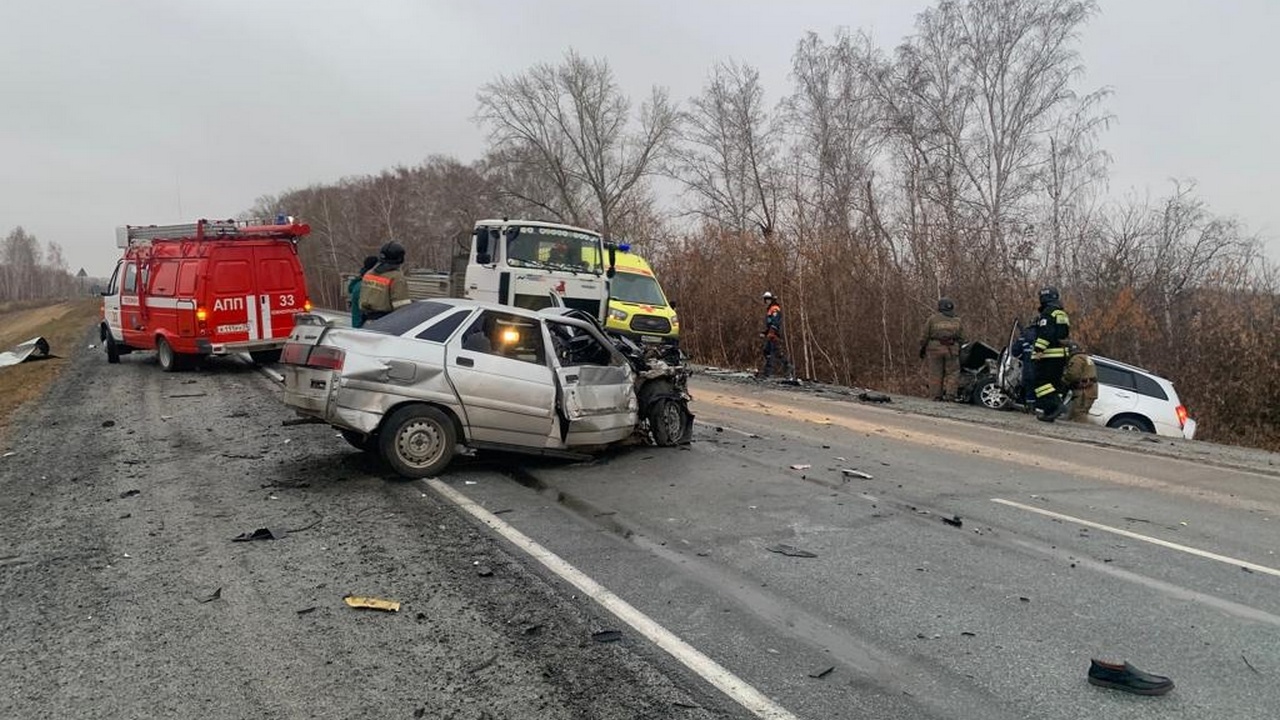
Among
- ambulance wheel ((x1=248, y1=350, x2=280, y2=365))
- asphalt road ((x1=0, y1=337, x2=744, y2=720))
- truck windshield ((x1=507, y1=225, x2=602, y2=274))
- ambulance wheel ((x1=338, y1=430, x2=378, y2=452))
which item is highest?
truck windshield ((x1=507, y1=225, x2=602, y2=274))

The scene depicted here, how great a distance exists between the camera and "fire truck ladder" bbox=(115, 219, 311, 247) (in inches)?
526

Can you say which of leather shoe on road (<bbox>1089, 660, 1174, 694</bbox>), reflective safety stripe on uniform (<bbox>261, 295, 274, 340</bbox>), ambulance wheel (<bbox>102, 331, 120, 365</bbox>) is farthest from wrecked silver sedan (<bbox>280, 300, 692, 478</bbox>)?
ambulance wheel (<bbox>102, 331, 120, 365</bbox>)

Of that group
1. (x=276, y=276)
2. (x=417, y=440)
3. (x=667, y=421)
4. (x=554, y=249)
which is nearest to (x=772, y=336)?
(x=554, y=249)

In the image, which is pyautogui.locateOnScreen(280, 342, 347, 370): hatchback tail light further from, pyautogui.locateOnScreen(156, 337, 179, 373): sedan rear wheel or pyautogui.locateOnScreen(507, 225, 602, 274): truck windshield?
pyautogui.locateOnScreen(156, 337, 179, 373): sedan rear wheel

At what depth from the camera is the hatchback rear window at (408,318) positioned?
6.73 m

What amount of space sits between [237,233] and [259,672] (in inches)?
479

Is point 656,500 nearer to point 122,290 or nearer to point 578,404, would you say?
point 578,404

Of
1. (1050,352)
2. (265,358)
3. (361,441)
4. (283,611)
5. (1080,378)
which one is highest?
(1050,352)

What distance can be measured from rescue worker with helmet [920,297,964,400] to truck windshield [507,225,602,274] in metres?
6.43

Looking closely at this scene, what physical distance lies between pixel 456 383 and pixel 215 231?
9.31 meters

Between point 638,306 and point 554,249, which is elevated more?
point 554,249

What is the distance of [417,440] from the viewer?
258 inches

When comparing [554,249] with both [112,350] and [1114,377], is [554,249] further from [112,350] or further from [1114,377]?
[112,350]

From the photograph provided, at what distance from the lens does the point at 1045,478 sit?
765cm
